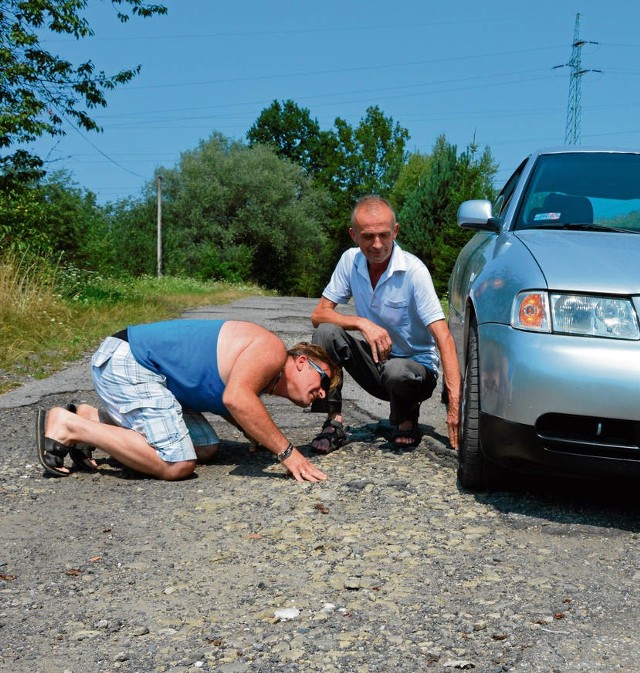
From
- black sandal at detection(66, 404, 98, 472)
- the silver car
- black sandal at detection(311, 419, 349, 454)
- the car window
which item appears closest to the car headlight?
the silver car

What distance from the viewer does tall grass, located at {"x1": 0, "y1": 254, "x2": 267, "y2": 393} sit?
7551 millimetres

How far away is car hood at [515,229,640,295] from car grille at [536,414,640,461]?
0.49 metres

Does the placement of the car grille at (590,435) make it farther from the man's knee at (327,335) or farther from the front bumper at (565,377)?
the man's knee at (327,335)

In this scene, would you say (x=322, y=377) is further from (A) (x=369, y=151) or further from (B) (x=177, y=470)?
(A) (x=369, y=151)

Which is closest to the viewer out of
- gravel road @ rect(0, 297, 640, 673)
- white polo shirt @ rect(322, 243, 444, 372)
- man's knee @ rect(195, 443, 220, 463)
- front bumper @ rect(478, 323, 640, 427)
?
gravel road @ rect(0, 297, 640, 673)

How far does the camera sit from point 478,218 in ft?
14.0

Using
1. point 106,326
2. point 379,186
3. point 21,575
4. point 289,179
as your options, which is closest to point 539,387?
point 21,575

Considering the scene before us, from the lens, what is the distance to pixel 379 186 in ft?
185

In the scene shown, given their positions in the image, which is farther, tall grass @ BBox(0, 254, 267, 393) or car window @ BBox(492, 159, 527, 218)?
tall grass @ BBox(0, 254, 267, 393)

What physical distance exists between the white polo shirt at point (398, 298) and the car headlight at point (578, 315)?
4.16 ft

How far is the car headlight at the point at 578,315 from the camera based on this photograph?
10.1 ft

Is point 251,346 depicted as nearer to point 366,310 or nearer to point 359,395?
point 366,310

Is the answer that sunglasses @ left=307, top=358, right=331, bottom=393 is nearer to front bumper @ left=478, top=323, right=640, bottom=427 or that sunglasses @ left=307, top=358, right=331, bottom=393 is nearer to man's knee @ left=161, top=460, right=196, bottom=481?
man's knee @ left=161, top=460, right=196, bottom=481

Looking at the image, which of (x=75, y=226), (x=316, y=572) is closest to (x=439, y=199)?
(x=75, y=226)
